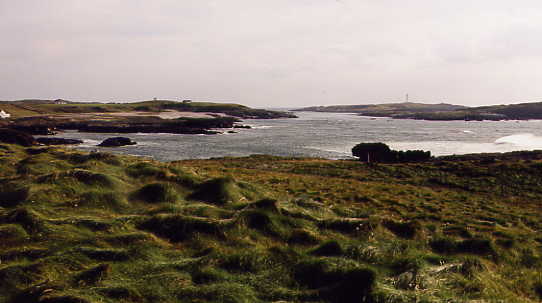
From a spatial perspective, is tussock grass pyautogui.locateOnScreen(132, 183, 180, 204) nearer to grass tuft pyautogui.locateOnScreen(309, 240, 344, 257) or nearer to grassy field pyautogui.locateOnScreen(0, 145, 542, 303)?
grassy field pyautogui.locateOnScreen(0, 145, 542, 303)

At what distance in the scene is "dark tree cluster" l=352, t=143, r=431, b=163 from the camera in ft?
169

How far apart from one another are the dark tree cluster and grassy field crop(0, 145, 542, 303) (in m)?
28.8

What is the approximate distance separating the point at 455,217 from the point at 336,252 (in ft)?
40.9

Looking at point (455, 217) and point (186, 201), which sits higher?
point (186, 201)

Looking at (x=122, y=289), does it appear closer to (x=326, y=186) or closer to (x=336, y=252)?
(x=336, y=252)

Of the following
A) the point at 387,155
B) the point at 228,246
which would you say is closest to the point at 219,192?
the point at 228,246

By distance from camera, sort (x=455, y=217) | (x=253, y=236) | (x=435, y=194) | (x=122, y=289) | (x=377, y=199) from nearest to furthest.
A: 1. (x=122, y=289)
2. (x=253, y=236)
3. (x=455, y=217)
4. (x=377, y=199)
5. (x=435, y=194)

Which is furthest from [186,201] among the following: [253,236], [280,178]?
[280,178]

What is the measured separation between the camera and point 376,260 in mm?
9977

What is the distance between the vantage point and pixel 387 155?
52.6m

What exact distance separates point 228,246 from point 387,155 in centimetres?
4492

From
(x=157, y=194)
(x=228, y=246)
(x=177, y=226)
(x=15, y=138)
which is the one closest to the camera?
(x=228, y=246)

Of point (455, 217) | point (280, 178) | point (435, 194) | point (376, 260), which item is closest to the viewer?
point (376, 260)

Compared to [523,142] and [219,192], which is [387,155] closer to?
[219,192]
